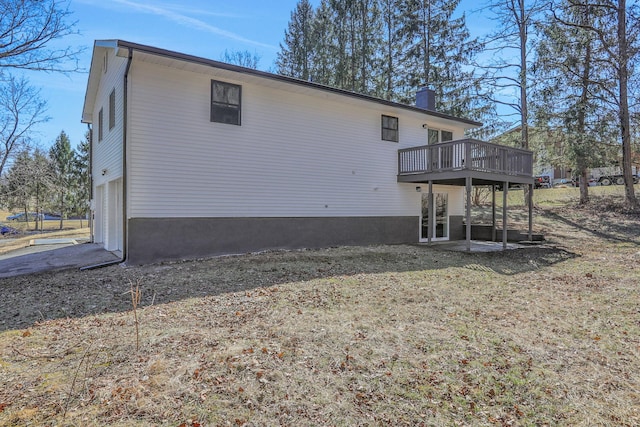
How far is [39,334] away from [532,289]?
8244 mm

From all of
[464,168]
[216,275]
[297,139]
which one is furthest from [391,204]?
[216,275]

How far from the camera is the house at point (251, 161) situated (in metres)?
8.75

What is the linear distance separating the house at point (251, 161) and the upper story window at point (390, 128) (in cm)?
6

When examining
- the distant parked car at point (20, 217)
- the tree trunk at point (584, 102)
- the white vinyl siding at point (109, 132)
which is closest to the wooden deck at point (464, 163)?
the tree trunk at point (584, 102)

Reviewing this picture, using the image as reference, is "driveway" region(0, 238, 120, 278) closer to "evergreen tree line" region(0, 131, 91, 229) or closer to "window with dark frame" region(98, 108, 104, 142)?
"evergreen tree line" region(0, 131, 91, 229)

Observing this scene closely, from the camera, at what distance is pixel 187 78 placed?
9211 mm

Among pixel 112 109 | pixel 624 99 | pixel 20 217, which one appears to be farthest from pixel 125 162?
pixel 20 217

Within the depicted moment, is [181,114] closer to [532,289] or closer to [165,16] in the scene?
[165,16]

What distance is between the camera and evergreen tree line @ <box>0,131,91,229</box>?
2059 centimetres

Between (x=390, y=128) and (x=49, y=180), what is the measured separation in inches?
842

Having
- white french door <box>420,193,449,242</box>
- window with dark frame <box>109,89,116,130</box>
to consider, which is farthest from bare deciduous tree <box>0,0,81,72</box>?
white french door <box>420,193,449,242</box>

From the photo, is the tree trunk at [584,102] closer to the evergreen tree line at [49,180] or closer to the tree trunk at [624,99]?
the tree trunk at [624,99]

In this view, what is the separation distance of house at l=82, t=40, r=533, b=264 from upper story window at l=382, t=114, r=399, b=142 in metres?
0.06

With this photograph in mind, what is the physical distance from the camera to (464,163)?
11.5m
